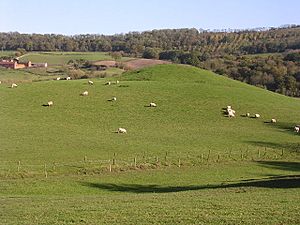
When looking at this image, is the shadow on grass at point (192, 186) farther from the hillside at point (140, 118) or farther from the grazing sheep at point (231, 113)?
the grazing sheep at point (231, 113)

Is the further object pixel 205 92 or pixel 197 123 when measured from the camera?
pixel 205 92

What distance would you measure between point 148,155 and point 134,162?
2.87 metres

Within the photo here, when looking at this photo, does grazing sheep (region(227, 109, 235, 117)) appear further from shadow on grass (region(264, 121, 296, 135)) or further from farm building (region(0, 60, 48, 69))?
farm building (region(0, 60, 48, 69))

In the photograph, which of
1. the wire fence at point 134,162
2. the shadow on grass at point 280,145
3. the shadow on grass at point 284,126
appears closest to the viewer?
the wire fence at point 134,162

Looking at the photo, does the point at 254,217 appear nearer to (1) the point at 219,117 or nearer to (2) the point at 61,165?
(2) the point at 61,165

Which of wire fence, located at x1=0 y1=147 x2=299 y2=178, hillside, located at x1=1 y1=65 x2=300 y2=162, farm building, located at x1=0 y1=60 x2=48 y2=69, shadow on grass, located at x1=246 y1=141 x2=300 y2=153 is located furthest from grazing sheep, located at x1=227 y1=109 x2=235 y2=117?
farm building, located at x1=0 y1=60 x2=48 y2=69

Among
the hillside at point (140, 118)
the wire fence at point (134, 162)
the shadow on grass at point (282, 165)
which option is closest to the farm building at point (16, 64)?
the hillside at point (140, 118)

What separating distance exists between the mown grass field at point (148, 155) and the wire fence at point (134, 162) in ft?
0.30

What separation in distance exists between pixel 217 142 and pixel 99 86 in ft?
92.1

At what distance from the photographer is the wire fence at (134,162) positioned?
34906 millimetres

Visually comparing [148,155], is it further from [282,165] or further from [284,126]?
[284,126]

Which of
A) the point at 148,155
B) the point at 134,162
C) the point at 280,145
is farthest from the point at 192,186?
the point at 280,145

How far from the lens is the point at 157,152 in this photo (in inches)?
1667

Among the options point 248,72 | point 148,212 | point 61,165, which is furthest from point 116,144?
point 248,72
